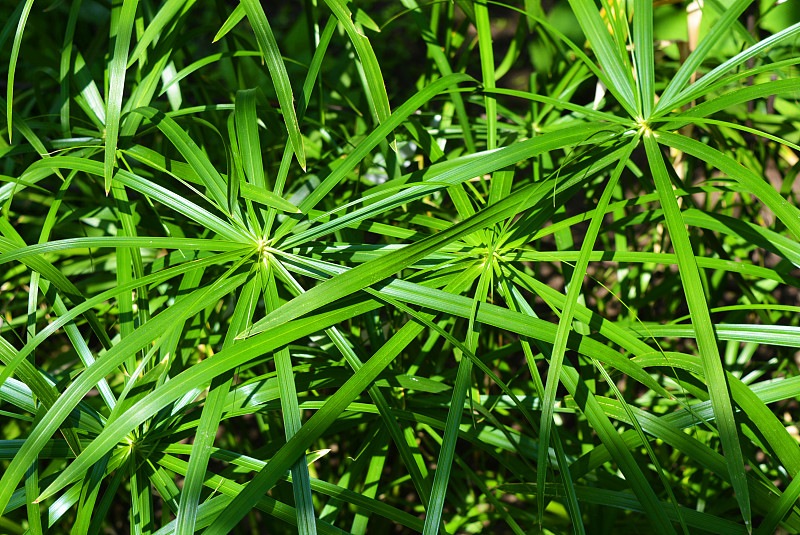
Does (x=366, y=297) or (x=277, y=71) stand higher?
(x=277, y=71)

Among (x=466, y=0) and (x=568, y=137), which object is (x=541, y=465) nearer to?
(x=568, y=137)

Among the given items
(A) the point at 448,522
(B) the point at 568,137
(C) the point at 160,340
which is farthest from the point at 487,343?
(C) the point at 160,340

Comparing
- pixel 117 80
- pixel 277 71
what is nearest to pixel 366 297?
pixel 277 71

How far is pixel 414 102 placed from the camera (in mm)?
580

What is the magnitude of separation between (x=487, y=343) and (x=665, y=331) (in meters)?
0.40

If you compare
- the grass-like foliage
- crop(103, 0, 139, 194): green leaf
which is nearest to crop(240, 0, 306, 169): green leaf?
the grass-like foliage

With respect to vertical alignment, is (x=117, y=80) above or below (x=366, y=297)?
above

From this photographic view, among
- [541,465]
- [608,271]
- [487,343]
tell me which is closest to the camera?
[541,465]

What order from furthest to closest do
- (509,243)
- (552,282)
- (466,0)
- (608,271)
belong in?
1. (552,282)
2. (608,271)
3. (466,0)
4. (509,243)

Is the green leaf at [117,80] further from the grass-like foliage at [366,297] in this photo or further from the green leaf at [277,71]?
the green leaf at [277,71]

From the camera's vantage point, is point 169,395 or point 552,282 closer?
point 169,395

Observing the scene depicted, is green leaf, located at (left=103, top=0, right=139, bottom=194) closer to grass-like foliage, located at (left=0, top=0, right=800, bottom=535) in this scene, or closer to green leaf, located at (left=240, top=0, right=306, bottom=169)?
grass-like foliage, located at (left=0, top=0, right=800, bottom=535)

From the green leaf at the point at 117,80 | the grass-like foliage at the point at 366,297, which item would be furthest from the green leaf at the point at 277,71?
the green leaf at the point at 117,80

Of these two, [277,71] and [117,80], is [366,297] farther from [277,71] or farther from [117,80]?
[117,80]
